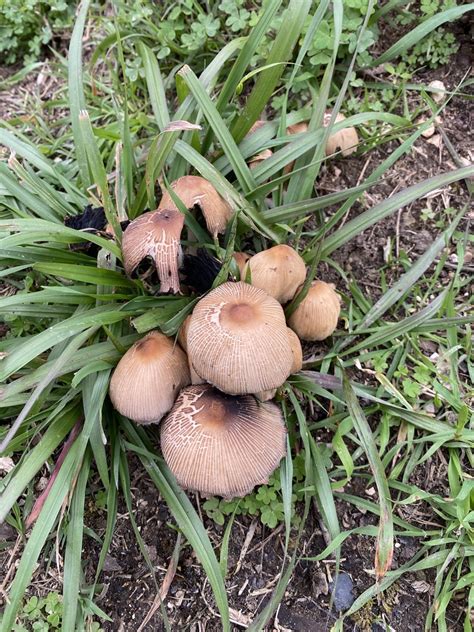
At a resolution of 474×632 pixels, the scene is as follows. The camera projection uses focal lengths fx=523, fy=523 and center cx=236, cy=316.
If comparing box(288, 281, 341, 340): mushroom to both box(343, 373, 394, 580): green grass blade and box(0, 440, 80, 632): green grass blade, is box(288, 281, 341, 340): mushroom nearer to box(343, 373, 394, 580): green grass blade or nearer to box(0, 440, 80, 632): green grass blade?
box(343, 373, 394, 580): green grass blade

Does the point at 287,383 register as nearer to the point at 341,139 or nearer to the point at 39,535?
the point at 39,535

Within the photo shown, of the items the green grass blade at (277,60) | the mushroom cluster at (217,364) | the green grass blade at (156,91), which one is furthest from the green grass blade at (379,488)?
the green grass blade at (156,91)

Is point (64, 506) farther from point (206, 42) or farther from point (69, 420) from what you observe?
point (206, 42)

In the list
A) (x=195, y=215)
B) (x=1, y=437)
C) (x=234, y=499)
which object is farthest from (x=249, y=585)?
(x=195, y=215)

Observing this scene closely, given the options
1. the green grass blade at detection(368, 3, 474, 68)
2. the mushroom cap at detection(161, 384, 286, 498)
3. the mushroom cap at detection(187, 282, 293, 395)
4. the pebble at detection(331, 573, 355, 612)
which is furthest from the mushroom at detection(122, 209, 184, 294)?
the green grass blade at detection(368, 3, 474, 68)

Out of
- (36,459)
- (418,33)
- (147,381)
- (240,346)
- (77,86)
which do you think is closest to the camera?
(240,346)

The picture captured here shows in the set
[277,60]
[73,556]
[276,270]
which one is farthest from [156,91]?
[73,556]
